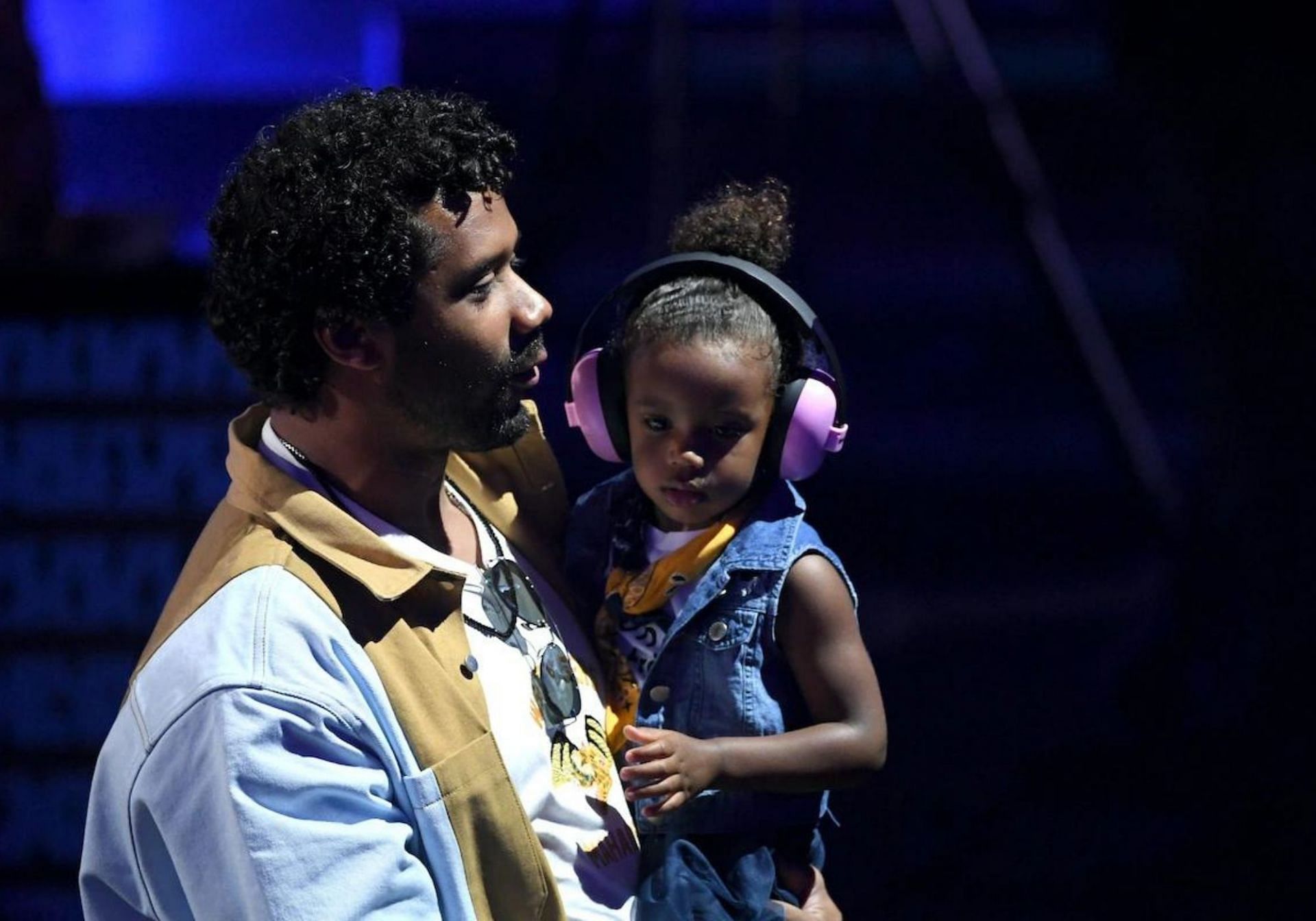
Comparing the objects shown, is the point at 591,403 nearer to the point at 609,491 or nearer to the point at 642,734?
the point at 609,491

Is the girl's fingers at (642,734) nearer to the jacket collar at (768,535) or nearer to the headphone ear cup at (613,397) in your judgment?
the jacket collar at (768,535)

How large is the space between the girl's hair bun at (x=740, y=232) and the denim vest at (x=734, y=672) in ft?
1.40

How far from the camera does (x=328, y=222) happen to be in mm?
2090

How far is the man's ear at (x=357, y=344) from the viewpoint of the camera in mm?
2141

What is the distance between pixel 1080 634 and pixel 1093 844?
1.54 ft

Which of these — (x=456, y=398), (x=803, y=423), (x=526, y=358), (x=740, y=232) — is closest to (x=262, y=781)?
(x=456, y=398)

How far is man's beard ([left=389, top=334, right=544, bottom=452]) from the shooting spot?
7.04 ft

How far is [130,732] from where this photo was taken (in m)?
1.92

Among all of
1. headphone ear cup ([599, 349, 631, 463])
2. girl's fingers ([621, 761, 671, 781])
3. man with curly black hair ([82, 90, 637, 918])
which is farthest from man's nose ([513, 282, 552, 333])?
girl's fingers ([621, 761, 671, 781])

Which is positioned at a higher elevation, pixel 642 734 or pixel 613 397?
pixel 613 397

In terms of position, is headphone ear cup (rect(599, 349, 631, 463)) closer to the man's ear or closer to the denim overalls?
the denim overalls

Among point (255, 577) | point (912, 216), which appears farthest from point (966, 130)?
point (255, 577)

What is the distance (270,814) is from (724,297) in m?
1.00

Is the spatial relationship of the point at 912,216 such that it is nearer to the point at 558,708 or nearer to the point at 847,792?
the point at 847,792
